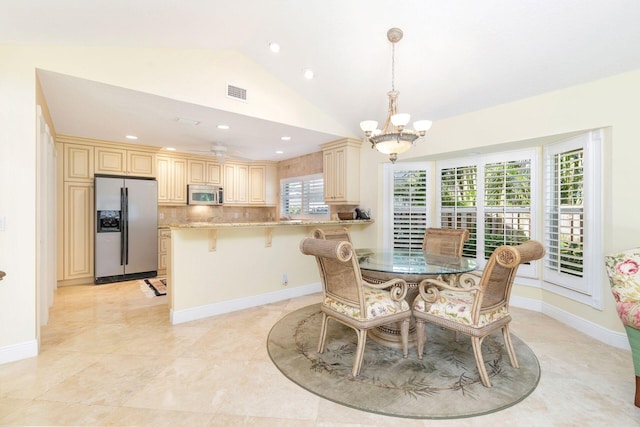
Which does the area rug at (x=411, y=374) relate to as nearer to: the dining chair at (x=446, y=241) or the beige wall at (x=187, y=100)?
the dining chair at (x=446, y=241)

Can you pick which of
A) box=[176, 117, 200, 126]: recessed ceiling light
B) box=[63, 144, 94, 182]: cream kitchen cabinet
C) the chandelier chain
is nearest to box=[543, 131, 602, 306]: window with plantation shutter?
the chandelier chain

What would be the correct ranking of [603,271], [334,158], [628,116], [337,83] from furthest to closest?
[334,158]
[337,83]
[603,271]
[628,116]

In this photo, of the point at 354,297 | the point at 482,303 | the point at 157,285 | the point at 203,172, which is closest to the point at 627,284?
the point at 482,303

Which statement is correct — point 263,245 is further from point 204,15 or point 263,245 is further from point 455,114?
point 455,114

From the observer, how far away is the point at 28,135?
7.86 feet

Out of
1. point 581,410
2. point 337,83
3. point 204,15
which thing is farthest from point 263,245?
point 581,410

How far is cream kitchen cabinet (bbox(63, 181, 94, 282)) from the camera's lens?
15.1ft

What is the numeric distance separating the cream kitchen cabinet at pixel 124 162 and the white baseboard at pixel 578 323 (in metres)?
6.13

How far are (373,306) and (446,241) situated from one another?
1635mm

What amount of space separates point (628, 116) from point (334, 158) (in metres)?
3.40

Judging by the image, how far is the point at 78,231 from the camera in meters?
4.70

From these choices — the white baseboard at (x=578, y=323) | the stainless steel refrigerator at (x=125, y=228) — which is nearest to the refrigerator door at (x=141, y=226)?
the stainless steel refrigerator at (x=125, y=228)

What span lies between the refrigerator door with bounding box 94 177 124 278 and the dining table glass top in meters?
4.15

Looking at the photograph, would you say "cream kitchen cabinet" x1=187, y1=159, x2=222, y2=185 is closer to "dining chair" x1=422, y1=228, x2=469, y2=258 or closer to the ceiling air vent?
the ceiling air vent
